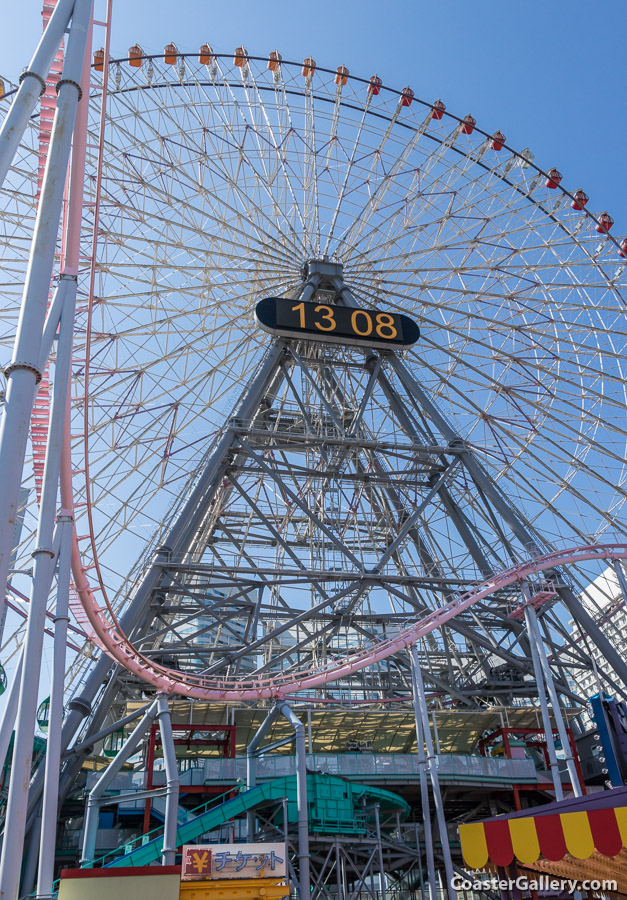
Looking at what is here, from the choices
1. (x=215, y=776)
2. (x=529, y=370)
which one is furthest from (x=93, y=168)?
(x=215, y=776)

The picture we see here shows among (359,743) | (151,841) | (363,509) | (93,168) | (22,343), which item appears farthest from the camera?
(363,509)

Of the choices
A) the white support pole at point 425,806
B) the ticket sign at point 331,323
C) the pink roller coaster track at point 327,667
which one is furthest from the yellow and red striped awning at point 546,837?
the ticket sign at point 331,323

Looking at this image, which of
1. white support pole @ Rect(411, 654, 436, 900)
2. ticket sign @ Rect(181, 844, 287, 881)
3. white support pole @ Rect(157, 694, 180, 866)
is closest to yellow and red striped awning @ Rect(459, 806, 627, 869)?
ticket sign @ Rect(181, 844, 287, 881)

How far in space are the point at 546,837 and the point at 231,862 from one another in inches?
186

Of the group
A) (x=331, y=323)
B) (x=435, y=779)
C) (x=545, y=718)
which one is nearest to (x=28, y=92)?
(x=435, y=779)

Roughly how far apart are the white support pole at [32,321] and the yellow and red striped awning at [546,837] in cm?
768

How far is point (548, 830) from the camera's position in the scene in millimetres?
10367

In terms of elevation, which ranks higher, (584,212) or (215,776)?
(584,212)

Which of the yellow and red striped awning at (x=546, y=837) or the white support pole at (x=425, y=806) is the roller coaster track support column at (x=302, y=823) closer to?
the white support pole at (x=425, y=806)

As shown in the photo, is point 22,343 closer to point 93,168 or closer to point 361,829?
point 361,829

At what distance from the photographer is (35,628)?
9211 millimetres

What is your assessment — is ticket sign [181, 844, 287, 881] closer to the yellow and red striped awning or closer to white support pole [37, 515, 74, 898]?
white support pole [37, 515, 74, 898]

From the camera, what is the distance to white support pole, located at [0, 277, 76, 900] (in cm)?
705

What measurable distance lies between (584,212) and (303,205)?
1029cm
